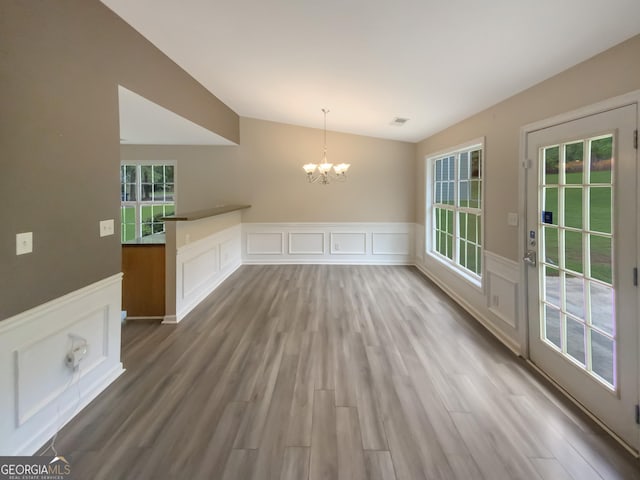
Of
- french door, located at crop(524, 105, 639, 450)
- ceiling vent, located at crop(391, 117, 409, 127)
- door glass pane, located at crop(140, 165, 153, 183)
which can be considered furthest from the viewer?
door glass pane, located at crop(140, 165, 153, 183)

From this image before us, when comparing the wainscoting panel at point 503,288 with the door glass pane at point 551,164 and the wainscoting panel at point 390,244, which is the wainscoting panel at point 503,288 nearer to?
the door glass pane at point 551,164

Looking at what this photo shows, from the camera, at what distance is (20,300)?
69.6 inches

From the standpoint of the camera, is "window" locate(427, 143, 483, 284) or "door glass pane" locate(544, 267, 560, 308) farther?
"window" locate(427, 143, 483, 284)

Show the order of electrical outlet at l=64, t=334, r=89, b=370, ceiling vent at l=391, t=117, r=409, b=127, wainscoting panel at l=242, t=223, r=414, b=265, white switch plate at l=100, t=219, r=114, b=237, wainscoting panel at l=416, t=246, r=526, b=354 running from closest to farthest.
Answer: electrical outlet at l=64, t=334, r=89, b=370, white switch plate at l=100, t=219, r=114, b=237, wainscoting panel at l=416, t=246, r=526, b=354, ceiling vent at l=391, t=117, r=409, b=127, wainscoting panel at l=242, t=223, r=414, b=265

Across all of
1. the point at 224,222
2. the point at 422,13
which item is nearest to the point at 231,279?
the point at 224,222

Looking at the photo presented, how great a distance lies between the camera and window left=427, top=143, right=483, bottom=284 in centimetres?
411

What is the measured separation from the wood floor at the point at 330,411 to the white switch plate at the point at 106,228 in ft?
3.76

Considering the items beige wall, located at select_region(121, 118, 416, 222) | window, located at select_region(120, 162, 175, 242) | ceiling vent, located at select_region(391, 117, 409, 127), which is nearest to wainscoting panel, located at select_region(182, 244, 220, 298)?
beige wall, located at select_region(121, 118, 416, 222)

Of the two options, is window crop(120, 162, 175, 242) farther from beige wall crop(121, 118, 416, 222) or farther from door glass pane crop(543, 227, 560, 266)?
door glass pane crop(543, 227, 560, 266)

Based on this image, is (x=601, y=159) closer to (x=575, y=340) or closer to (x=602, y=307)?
(x=602, y=307)

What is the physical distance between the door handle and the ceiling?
1387 mm

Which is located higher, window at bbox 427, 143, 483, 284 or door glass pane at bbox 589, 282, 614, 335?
→ window at bbox 427, 143, 483, 284

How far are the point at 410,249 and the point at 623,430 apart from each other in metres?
4.98

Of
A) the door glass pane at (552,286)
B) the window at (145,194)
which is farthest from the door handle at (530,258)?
the window at (145,194)
